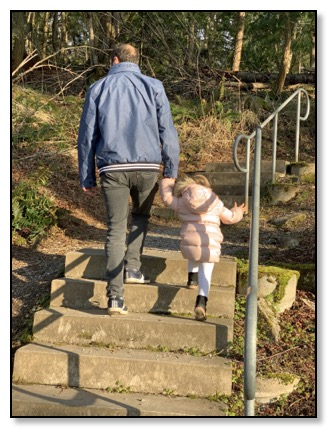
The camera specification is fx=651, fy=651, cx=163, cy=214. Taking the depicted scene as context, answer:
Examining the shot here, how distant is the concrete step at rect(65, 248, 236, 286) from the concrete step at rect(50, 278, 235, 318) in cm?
15

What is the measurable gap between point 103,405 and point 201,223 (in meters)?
1.48

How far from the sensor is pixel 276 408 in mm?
4352

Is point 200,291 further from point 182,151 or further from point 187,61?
point 187,61

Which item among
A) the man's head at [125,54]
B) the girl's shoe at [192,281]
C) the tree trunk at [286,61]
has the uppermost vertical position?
the tree trunk at [286,61]

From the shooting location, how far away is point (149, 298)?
5031 millimetres

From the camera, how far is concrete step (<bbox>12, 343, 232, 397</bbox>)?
435 centimetres

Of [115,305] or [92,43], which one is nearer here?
[115,305]

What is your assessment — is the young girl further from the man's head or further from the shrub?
the shrub

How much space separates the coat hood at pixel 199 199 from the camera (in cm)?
475

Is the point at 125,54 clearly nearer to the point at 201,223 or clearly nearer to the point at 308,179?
the point at 201,223

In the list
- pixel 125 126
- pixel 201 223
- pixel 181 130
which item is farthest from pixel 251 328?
pixel 181 130

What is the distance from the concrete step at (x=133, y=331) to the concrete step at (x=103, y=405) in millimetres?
448

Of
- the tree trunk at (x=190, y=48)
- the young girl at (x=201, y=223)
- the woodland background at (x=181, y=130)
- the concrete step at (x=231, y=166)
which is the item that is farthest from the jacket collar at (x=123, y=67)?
the tree trunk at (x=190, y=48)

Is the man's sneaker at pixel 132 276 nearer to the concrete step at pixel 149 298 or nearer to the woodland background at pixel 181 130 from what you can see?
the concrete step at pixel 149 298
